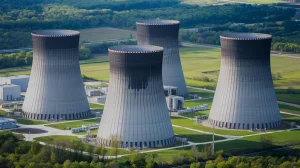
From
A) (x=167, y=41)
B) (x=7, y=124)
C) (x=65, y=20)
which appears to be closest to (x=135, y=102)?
(x=7, y=124)

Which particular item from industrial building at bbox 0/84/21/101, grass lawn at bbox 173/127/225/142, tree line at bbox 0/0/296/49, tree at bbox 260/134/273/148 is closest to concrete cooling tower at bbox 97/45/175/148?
grass lawn at bbox 173/127/225/142

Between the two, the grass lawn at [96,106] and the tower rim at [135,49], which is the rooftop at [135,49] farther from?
the grass lawn at [96,106]

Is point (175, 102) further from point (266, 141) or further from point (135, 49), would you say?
point (266, 141)

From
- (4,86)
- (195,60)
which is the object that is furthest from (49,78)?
(195,60)

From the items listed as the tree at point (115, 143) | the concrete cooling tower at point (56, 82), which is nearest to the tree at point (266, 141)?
the tree at point (115, 143)

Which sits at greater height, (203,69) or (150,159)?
(150,159)

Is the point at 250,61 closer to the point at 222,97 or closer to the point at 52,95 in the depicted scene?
the point at 222,97
